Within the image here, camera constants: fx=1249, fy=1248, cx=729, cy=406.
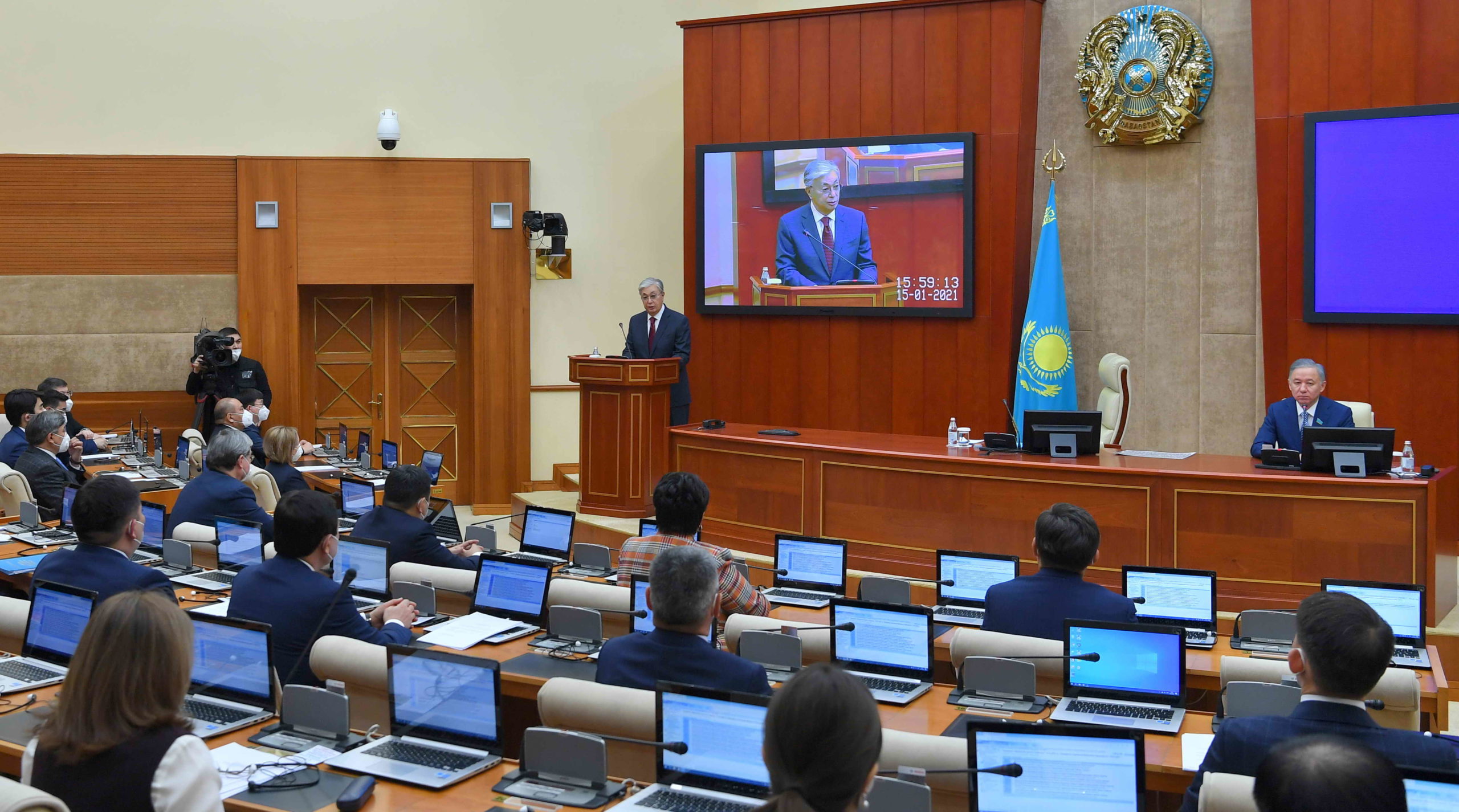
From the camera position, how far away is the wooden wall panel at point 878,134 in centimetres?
896

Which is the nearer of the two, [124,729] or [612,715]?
[124,729]

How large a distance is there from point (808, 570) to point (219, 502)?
2868 mm

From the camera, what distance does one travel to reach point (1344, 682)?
2430 millimetres

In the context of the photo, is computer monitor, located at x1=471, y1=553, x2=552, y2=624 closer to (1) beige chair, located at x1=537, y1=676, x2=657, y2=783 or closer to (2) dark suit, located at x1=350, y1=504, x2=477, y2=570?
(2) dark suit, located at x1=350, y1=504, x2=477, y2=570

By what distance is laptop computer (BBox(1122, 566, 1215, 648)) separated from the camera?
4.56m

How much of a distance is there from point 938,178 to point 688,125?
2228mm

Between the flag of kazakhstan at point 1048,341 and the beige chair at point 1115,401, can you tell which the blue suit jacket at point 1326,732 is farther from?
the flag of kazakhstan at point 1048,341

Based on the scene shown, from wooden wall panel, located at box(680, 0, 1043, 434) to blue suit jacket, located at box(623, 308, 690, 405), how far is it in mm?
1221

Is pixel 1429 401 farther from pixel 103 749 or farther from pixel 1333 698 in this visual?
pixel 103 749

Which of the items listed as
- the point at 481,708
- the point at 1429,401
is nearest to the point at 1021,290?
the point at 1429,401

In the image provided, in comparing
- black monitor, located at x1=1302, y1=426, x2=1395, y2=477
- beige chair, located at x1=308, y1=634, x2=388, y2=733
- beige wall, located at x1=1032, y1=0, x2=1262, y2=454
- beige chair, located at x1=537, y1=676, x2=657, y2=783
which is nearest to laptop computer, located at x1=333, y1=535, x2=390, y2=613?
beige chair, located at x1=308, y1=634, x2=388, y2=733

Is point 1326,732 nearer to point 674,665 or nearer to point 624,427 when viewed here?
point 674,665

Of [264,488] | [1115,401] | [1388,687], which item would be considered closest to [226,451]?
[264,488]

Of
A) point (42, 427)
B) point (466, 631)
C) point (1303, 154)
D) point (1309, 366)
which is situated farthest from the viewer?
point (1303, 154)
